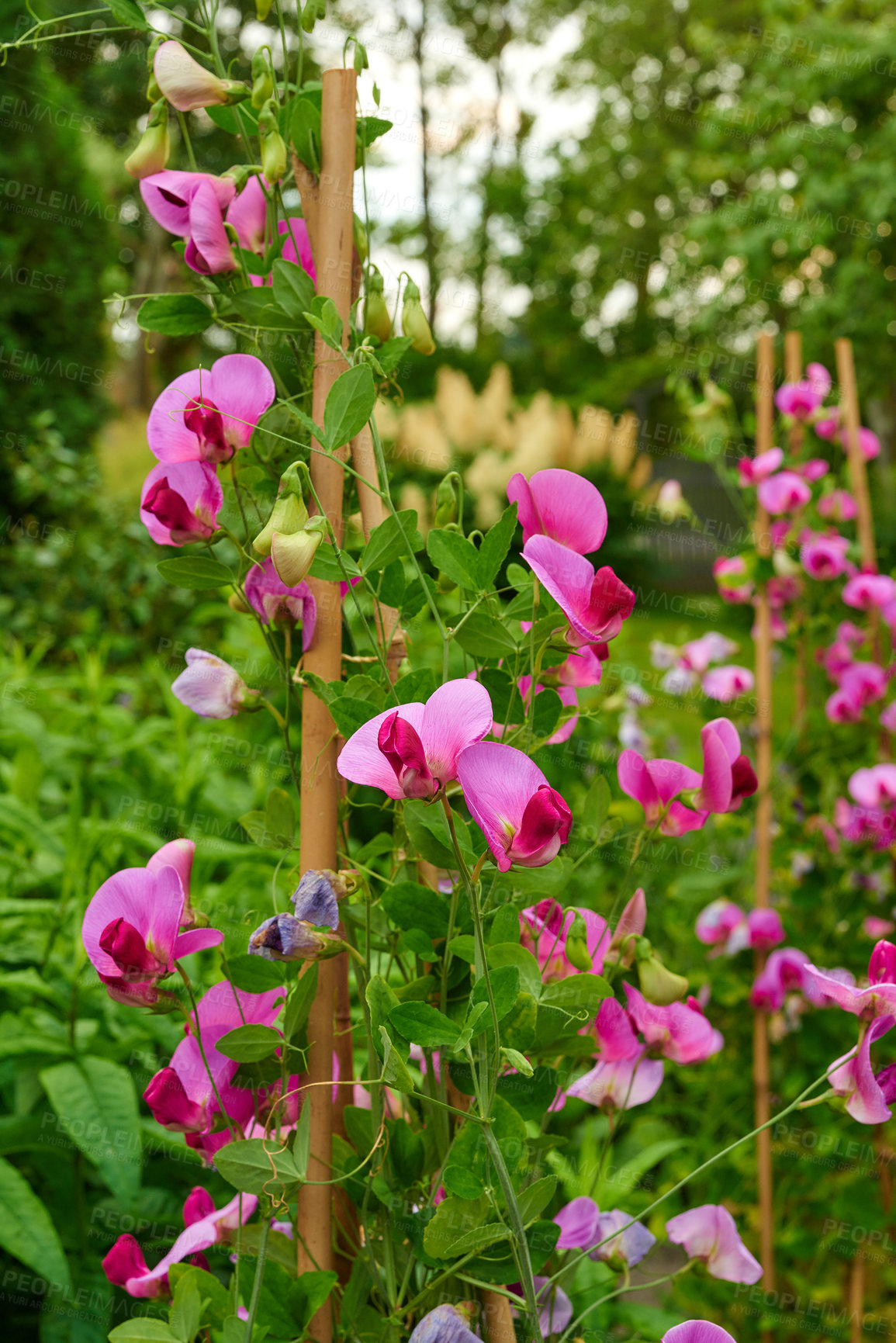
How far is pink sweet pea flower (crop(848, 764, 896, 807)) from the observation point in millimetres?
1486

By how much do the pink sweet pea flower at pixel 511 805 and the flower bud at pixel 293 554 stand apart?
0.46ft

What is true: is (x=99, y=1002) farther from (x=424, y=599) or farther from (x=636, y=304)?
(x=636, y=304)

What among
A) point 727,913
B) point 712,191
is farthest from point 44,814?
point 712,191

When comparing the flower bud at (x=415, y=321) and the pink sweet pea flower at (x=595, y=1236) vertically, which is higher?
the flower bud at (x=415, y=321)

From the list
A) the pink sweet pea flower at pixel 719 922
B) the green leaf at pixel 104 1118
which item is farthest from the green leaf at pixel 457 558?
the pink sweet pea flower at pixel 719 922

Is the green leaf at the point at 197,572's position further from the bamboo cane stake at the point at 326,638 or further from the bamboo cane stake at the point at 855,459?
the bamboo cane stake at the point at 855,459

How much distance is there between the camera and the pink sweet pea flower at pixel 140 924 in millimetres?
546

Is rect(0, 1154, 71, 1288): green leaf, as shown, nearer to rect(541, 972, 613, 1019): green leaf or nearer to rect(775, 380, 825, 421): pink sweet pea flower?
rect(541, 972, 613, 1019): green leaf

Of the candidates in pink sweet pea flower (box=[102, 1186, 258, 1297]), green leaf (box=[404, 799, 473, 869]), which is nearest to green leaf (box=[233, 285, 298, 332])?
green leaf (box=[404, 799, 473, 869])

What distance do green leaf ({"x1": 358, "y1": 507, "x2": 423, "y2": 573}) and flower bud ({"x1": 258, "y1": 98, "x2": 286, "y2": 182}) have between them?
0.24m

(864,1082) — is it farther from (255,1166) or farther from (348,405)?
(348,405)

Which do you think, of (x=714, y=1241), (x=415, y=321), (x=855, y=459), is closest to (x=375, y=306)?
(x=415, y=321)

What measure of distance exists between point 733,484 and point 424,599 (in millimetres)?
1382

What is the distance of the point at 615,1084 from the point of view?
0.73 meters
